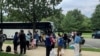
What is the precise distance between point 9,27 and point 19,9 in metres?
13.0

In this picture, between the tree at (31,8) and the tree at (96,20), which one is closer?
the tree at (31,8)

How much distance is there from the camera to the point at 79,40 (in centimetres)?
2164

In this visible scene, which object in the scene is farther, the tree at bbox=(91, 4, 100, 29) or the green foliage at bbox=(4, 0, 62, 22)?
the tree at bbox=(91, 4, 100, 29)

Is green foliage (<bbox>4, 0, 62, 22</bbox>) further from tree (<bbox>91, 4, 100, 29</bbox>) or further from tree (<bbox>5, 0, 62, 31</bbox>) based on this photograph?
tree (<bbox>91, 4, 100, 29</bbox>)

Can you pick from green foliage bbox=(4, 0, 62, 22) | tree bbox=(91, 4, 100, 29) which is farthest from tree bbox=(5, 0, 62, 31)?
tree bbox=(91, 4, 100, 29)

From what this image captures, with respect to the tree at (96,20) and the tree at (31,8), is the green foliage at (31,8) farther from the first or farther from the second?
the tree at (96,20)

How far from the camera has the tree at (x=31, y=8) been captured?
40875 millimetres

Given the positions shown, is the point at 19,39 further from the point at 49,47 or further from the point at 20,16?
the point at 20,16

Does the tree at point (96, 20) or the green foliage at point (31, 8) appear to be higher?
the green foliage at point (31, 8)

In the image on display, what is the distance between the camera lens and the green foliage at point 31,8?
40.9 meters

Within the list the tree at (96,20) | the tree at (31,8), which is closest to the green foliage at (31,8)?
the tree at (31,8)

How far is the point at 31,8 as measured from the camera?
135 feet

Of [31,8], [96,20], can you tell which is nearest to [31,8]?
[31,8]

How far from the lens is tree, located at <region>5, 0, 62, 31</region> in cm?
4088
